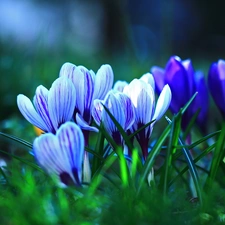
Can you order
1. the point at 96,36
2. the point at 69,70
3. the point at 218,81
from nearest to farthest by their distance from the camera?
1. the point at 69,70
2. the point at 218,81
3. the point at 96,36

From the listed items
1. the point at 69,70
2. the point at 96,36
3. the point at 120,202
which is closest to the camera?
the point at 120,202

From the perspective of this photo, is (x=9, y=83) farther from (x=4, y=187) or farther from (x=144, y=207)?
(x=144, y=207)

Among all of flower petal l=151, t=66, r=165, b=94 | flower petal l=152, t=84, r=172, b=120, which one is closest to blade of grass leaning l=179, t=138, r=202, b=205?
flower petal l=152, t=84, r=172, b=120

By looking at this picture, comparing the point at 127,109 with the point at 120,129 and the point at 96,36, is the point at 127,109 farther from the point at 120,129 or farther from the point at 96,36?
the point at 96,36

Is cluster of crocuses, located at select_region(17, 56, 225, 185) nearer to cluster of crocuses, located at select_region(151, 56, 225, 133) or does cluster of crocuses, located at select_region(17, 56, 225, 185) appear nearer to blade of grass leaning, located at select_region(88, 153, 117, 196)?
blade of grass leaning, located at select_region(88, 153, 117, 196)

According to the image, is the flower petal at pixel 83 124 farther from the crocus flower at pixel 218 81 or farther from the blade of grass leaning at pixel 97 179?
the crocus flower at pixel 218 81

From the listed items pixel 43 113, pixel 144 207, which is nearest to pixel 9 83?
pixel 43 113

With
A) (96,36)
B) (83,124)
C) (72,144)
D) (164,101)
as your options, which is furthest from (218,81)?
(96,36)

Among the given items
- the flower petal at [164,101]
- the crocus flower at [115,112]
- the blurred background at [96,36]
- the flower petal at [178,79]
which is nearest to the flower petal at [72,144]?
the crocus flower at [115,112]
